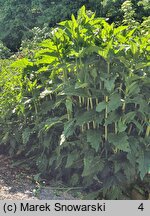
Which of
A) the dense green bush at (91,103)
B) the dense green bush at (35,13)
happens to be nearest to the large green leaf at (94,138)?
the dense green bush at (91,103)

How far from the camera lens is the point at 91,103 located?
3883mm

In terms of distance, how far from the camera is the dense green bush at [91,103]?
3.67 meters

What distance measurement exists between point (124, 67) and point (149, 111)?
17.9 inches

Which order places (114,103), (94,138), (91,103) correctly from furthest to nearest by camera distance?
(91,103), (94,138), (114,103)

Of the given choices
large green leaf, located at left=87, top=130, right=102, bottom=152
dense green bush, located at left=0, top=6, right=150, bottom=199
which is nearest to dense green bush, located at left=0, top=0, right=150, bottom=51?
dense green bush, located at left=0, top=6, right=150, bottom=199

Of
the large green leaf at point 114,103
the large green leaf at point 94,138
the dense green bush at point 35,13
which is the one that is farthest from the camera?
the dense green bush at point 35,13

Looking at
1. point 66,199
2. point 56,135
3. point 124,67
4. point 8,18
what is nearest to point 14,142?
point 56,135

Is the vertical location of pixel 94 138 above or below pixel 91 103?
below

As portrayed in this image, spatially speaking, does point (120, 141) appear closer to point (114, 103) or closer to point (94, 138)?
point (94, 138)

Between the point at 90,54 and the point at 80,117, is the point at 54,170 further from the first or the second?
the point at 90,54

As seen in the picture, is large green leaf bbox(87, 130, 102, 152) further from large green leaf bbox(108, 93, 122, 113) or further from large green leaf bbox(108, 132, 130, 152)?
large green leaf bbox(108, 93, 122, 113)

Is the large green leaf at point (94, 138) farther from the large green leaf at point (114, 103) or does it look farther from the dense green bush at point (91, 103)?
the large green leaf at point (114, 103)

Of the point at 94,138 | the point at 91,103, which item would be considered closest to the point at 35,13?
the point at 91,103

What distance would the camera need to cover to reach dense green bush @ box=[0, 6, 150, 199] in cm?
367
